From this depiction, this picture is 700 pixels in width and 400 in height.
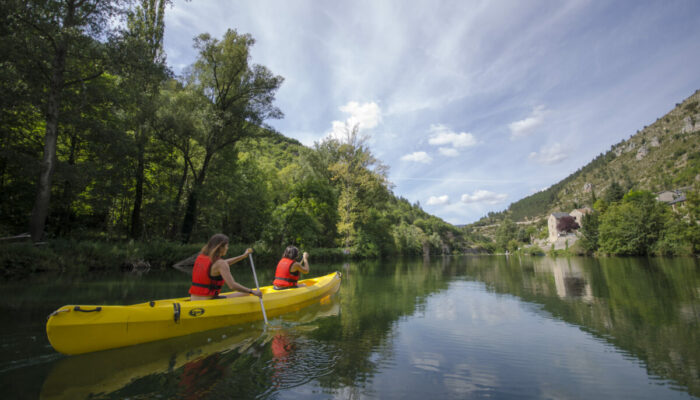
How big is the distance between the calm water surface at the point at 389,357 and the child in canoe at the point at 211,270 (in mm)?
718

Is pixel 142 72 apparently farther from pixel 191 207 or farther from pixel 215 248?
pixel 215 248

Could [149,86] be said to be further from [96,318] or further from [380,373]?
[380,373]

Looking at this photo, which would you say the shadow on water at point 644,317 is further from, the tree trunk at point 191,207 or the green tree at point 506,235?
the green tree at point 506,235

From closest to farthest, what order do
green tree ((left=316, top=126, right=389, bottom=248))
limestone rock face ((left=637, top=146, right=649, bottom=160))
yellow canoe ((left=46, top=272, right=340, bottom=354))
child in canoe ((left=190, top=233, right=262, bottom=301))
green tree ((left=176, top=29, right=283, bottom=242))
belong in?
yellow canoe ((left=46, top=272, right=340, bottom=354))
child in canoe ((left=190, top=233, right=262, bottom=301))
green tree ((left=176, top=29, right=283, bottom=242))
green tree ((left=316, top=126, right=389, bottom=248))
limestone rock face ((left=637, top=146, right=649, bottom=160))

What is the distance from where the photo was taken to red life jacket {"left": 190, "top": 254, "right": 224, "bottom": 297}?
4.96 metres

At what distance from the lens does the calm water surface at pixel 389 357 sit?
114 inches

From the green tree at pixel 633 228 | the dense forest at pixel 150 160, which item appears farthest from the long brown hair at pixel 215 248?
the green tree at pixel 633 228

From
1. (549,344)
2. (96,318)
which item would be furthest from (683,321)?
(96,318)

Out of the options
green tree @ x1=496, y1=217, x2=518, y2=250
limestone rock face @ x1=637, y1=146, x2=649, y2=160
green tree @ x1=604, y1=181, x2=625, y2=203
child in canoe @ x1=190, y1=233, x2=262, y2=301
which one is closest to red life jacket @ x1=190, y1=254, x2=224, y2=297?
child in canoe @ x1=190, y1=233, x2=262, y2=301

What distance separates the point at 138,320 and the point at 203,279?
1.13m

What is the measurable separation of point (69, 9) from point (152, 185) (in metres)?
10.6

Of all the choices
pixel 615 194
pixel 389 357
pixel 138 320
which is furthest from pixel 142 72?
pixel 615 194

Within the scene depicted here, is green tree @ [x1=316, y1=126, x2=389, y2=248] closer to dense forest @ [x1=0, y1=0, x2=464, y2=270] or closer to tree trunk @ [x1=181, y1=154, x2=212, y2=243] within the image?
dense forest @ [x1=0, y1=0, x2=464, y2=270]

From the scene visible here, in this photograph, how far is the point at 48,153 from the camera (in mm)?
11164
